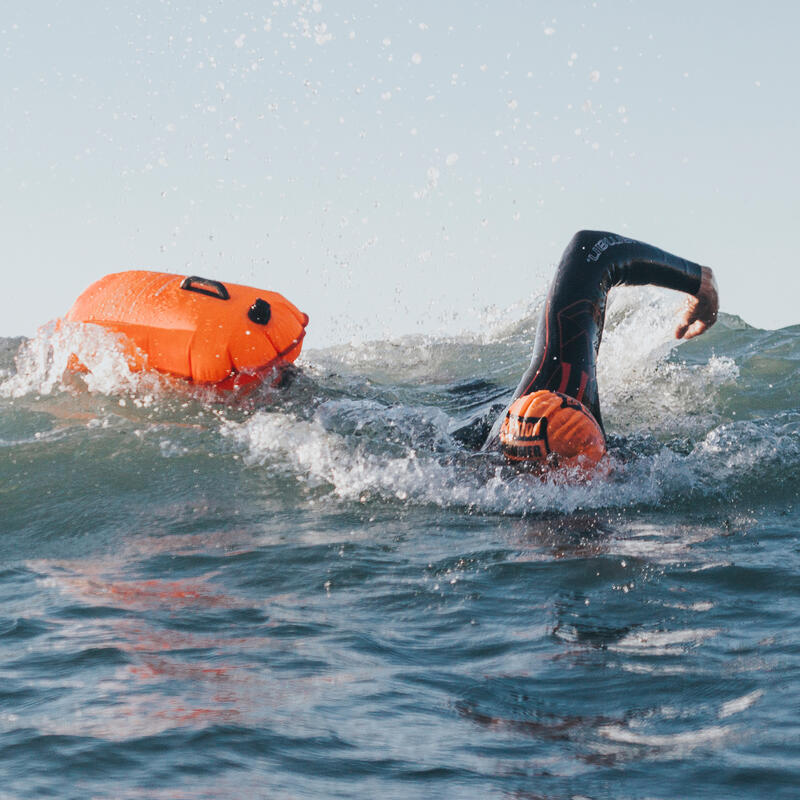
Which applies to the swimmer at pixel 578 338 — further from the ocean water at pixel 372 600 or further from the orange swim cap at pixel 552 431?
the ocean water at pixel 372 600

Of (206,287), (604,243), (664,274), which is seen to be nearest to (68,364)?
(206,287)

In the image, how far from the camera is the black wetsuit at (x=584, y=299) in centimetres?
588

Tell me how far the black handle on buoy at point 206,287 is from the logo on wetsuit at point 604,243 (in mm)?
3017

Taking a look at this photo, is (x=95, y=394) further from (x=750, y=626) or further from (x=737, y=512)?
(x=750, y=626)

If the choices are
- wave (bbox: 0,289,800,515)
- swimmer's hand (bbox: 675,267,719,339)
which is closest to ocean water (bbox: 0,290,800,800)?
wave (bbox: 0,289,800,515)

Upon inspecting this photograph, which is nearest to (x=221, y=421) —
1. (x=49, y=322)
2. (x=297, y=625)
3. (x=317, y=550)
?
(x=49, y=322)

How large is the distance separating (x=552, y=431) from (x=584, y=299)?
3.69 ft

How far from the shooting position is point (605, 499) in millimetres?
5656

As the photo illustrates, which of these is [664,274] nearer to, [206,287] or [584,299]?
[584,299]

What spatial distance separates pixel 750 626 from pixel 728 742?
109cm

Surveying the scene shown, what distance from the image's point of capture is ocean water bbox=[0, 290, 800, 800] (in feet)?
8.61

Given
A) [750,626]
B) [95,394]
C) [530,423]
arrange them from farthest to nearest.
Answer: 1. [95,394]
2. [530,423]
3. [750,626]

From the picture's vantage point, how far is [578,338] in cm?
597

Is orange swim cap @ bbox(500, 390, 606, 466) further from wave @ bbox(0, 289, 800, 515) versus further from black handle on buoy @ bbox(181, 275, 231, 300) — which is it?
black handle on buoy @ bbox(181, 275, 231, 300)
